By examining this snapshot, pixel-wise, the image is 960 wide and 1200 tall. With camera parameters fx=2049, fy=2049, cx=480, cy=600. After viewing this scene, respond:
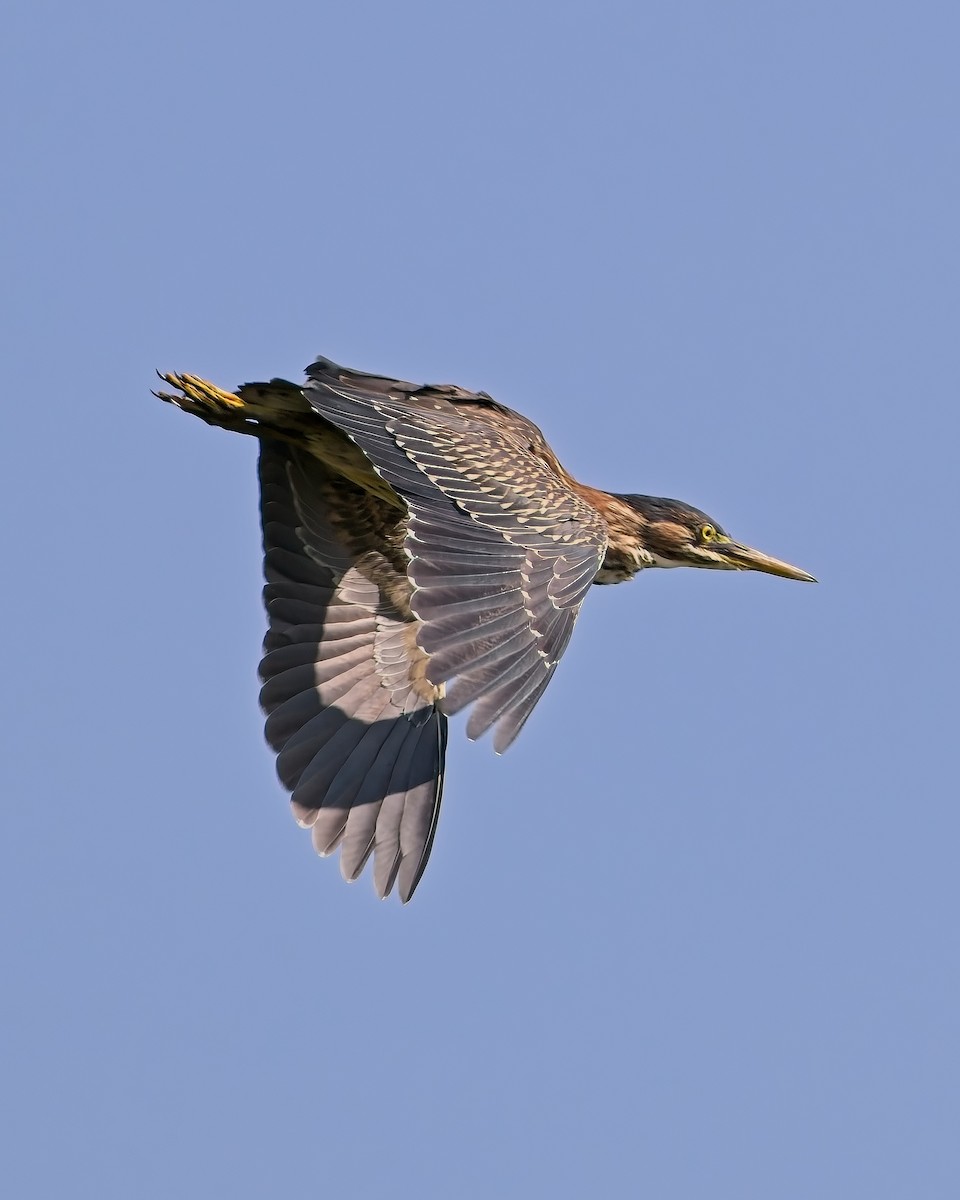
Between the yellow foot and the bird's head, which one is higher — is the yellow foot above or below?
above

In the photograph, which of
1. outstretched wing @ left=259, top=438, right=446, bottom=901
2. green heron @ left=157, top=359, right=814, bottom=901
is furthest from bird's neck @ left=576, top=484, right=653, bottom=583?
outstretched wing @ left=259, top=438, right=446, bottom=901

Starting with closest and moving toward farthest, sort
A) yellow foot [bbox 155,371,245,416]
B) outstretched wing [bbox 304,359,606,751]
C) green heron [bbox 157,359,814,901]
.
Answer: outstretched wing [bbox 304,359,606,751]
green heron [bbox 157,359,814,901]
yellow foot [bbox 155,371,245,416]

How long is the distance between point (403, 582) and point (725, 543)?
5.74ft

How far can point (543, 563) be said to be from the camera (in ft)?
27.8

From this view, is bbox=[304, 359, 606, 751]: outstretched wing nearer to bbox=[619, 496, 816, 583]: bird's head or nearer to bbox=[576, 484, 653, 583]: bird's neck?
bbox=[576, 484, 653, 583]: bird's neck

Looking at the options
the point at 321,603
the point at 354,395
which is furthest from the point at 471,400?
the point at 321,603

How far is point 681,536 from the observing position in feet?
35.3

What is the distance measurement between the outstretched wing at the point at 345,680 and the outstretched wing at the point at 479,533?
1.14 m

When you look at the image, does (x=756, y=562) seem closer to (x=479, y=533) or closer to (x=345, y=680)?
(x=345, y=680)

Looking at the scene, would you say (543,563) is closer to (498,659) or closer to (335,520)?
(498,659)

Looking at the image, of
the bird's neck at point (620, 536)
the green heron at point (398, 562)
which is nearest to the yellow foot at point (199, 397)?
the green heron at point (398, 562)

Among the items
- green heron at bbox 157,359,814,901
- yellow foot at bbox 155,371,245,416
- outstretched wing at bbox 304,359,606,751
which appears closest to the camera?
outstretched wing at bbox 304,359,606,751

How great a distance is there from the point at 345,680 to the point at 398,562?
2.34 ft

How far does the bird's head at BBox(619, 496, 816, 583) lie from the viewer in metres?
10.8
